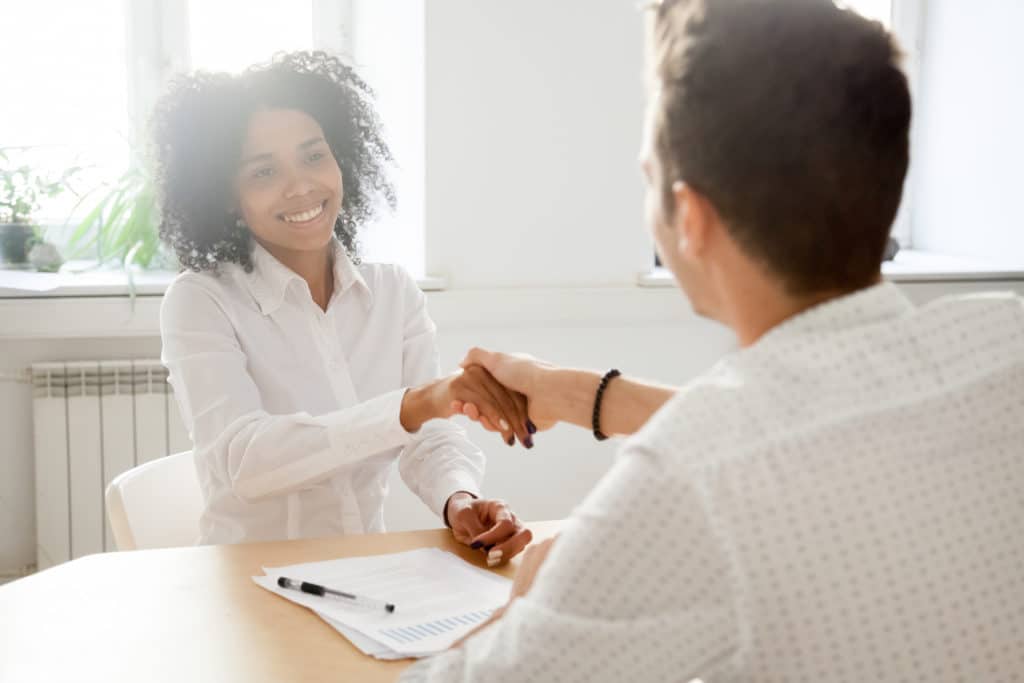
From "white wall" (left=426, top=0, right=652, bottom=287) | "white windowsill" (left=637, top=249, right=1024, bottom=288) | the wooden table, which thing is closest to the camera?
the wooden table

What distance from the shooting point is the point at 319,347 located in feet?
6.87

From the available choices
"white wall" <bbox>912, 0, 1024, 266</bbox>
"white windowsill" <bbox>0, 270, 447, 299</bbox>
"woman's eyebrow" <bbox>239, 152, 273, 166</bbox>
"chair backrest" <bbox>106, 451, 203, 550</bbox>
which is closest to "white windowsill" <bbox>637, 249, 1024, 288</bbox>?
"white wall" <bbox>912, 0, 1024, 266</bbox>

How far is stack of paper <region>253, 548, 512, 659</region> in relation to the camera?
1.27 meters

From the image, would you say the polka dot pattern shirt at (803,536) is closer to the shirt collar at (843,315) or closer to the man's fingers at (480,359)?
the shirt collar at (843,315)

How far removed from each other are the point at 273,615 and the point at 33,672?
27cm

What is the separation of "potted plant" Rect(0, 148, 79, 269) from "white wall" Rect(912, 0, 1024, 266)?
8.09 ft

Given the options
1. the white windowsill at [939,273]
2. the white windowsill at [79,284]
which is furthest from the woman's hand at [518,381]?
the white windowsill at [939,273]

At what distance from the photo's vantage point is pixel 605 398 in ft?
5.53

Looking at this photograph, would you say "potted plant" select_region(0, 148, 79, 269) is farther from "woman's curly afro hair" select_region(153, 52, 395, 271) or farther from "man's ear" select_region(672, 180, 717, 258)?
"man's ear" select_region(672, 180, 717, 258)

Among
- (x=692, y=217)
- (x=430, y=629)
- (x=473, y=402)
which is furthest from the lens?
(x=473, y=402)

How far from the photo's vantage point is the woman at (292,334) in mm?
1850

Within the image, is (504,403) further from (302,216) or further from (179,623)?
(179,623)

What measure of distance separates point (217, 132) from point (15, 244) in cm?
122

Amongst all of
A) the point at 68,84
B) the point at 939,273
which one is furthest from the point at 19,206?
the point at 939,273
